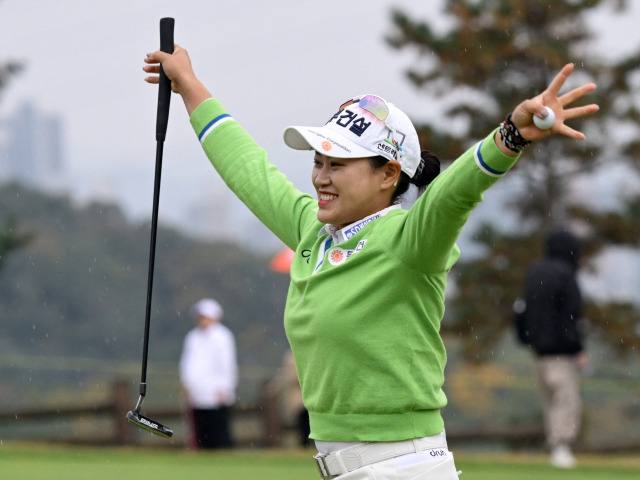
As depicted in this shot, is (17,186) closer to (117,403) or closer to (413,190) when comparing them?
(117,403)

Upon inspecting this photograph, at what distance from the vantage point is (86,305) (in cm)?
2147

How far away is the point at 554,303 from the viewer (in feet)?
34.6

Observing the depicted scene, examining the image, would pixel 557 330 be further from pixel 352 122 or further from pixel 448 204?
pixel 448 204

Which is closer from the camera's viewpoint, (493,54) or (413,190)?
(413,190)

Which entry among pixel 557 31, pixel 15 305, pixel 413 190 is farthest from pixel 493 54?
pixel 413 190

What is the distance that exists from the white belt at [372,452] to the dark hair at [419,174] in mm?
768

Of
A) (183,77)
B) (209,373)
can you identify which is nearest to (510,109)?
(209,373)

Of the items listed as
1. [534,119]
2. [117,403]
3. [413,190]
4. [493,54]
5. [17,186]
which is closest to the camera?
[534,119]

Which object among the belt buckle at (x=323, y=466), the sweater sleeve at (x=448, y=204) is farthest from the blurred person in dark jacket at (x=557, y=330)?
the sweater sleeve at (x=448, y=204)

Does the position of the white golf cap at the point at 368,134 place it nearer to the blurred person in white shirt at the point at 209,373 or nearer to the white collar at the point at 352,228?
the white collar at the point at 352,228

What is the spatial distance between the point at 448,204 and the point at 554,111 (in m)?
0.38

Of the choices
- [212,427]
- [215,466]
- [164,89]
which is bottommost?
[215,466]

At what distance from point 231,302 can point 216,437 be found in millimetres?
7611

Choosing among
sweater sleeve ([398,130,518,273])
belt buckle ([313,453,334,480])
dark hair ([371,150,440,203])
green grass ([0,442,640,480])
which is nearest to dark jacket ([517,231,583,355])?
green grass ([0,442,640,480])
